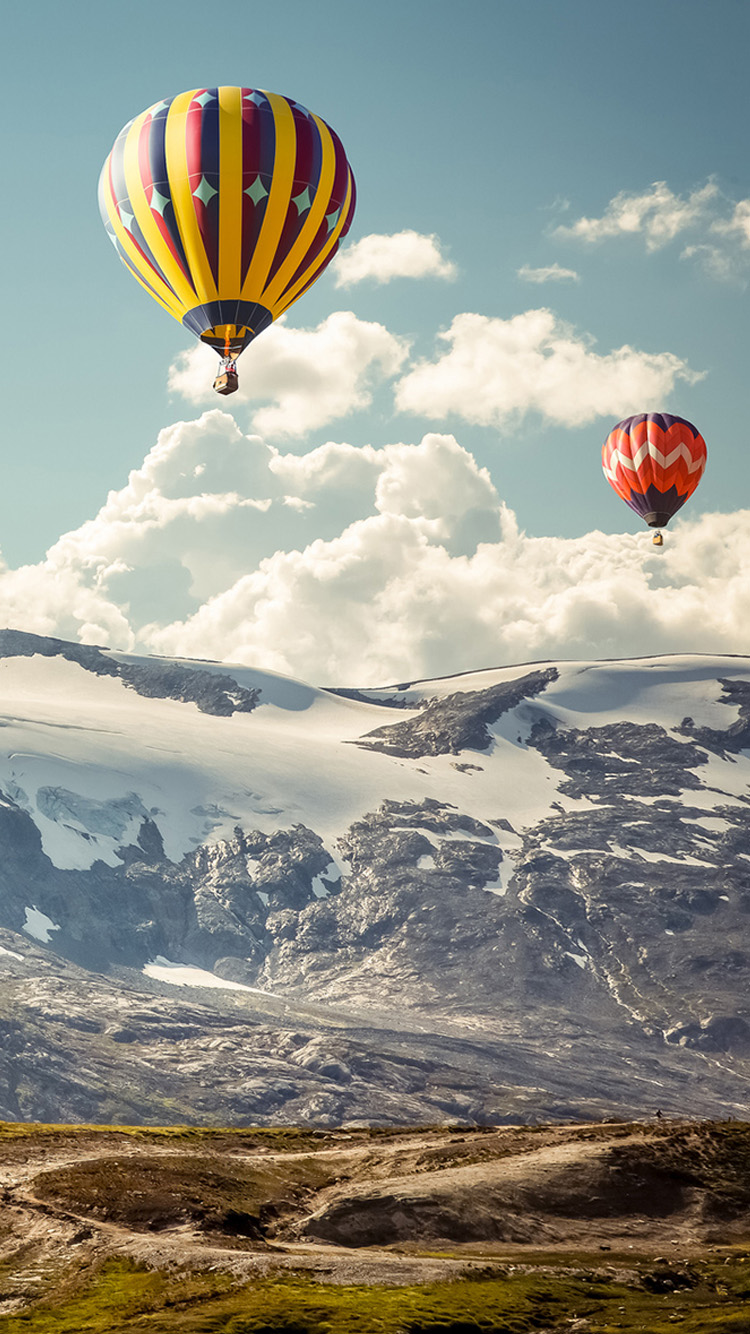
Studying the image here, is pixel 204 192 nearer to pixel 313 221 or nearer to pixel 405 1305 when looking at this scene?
pixel 313 221

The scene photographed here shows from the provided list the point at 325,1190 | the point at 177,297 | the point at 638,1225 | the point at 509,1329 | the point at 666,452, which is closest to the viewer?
the point at 509,1329

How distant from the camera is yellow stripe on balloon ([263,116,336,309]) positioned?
90625mm

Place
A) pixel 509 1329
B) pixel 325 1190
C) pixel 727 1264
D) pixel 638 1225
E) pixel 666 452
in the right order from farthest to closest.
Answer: pixel 666 452 < pixel 325 1190 < pixel 638 1225 < pixel 727 1264 < pixel 509 1329

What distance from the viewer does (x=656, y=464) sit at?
15012 centimetres

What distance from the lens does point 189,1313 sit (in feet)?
121

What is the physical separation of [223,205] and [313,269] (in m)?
9.54

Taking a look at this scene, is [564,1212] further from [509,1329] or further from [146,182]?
[146,182]

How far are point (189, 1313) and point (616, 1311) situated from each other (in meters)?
12.6

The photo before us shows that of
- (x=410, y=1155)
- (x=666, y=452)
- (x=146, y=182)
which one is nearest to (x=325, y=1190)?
(x=410, y=1155)

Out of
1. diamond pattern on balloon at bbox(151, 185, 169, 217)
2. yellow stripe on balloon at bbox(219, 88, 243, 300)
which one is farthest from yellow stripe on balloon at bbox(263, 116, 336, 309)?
diamond pattern on balloon at bbox(151, 185, 169, 217)

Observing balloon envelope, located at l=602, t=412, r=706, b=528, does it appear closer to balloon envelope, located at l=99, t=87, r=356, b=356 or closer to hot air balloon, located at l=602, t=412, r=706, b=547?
hot air balloon, located at l=602, t=412, r=706, b=547

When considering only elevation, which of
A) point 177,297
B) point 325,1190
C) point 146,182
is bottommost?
point 325,1190

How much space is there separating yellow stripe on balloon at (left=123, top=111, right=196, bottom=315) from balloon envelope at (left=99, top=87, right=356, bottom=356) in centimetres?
7

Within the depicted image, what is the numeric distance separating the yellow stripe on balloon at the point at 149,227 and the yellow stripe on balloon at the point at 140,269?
104 cm
